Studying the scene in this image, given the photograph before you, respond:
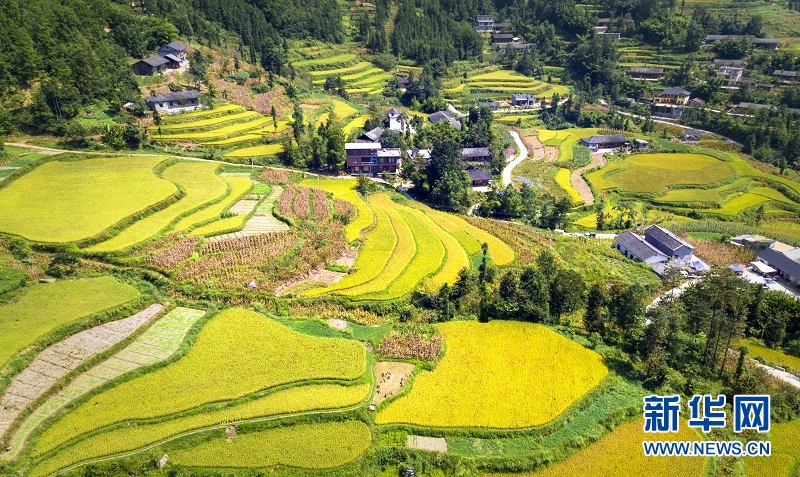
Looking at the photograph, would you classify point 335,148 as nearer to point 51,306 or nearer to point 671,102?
point 51,306

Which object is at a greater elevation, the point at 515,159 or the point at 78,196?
the point at 78,196

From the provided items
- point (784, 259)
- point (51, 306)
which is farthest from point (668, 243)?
point (51, 306)

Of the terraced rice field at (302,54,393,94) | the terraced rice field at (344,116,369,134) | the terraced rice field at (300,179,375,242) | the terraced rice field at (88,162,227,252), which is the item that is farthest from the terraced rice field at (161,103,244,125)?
the terraced rice field at (302,54,393,94)

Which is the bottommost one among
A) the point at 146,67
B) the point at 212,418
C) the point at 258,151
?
the point at 212,418

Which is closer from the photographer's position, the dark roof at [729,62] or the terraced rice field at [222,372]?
the terraced rice field at [222,372]

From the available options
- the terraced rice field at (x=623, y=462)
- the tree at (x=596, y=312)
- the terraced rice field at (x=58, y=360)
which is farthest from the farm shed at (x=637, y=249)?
the terraced rice field at (x=58, y=360)

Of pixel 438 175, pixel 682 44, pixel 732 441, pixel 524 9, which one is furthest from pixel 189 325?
pixel 524 9

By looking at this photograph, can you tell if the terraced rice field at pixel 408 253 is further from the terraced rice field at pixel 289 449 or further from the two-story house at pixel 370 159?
the terraced rice field at pixel 289 449
